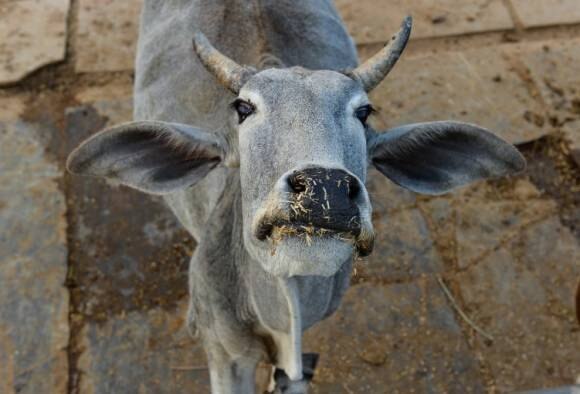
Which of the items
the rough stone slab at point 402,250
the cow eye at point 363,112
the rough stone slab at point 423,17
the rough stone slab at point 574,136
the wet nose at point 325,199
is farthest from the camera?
the rough stone slab at point 423,17

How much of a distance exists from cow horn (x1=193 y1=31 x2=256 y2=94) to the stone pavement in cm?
160

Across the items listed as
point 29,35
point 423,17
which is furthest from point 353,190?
point 29,35

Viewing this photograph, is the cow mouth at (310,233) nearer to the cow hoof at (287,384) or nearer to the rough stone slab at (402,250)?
the cow hoof at (287,384)

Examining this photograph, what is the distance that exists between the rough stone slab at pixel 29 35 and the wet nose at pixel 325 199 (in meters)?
3.39

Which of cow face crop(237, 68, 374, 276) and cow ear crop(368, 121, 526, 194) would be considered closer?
cow face crop(237, 68, 374, 276)

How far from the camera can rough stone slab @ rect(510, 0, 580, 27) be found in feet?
15.7

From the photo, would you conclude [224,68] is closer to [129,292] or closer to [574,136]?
[129,292]

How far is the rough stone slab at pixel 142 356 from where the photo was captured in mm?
3051

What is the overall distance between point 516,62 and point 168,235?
2.71 metres

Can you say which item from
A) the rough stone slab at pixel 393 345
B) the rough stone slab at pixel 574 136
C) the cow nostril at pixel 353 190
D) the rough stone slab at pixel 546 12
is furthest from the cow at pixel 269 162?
the rough stone slab at pixel 546 12

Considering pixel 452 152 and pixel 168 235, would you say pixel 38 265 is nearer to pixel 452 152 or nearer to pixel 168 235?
pixel 168 235

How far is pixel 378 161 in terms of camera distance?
2.12 m

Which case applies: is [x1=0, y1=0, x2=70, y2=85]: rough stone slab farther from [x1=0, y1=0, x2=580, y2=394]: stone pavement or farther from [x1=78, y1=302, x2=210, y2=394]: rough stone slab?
[x1=78, y1=302, x2=210, y2=394]: rough stone slab

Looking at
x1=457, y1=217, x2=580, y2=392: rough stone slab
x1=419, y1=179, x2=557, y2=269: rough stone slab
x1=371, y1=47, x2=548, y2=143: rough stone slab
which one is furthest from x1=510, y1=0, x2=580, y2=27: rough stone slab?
x1=457, y1=217, x2=580, y2=392: rough stone slab
